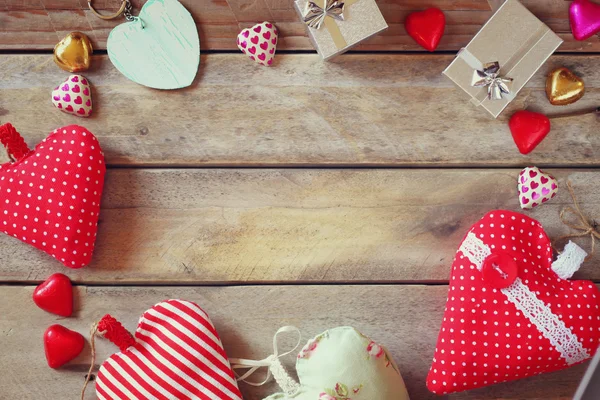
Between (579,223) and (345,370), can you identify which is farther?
(579,223)

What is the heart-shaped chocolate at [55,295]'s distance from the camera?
3.25ft

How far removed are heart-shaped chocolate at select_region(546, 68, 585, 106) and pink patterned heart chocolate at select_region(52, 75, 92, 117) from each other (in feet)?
2.49

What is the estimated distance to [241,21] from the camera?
40.4 inches

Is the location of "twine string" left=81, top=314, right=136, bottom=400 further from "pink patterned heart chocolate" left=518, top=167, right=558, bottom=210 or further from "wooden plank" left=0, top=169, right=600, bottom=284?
"pink patterned heart chocolate" left=518, top=167, right=558, bottom=210

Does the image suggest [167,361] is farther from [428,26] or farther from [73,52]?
[428,26]

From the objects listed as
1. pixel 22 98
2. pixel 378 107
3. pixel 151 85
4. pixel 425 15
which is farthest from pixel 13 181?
pixel 425 15

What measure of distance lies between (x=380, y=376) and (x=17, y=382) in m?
0.59

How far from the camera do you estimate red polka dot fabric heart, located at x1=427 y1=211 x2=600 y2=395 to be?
3.02 feet

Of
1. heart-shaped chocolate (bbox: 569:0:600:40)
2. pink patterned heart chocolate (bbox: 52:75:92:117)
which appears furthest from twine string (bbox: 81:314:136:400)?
heart-shaped chocolate (bbox: 569:0:600:40)

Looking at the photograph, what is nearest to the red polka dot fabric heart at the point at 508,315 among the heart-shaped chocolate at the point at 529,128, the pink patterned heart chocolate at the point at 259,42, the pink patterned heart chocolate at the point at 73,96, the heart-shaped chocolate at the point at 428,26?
the heart-shaped chocolate at the point at 529,128

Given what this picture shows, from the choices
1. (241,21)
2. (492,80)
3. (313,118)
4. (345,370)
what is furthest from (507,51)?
(345,370)

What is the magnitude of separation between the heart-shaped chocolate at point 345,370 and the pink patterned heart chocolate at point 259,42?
1.49ft

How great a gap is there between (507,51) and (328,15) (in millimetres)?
286

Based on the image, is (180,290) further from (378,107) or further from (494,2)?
(494,2)
